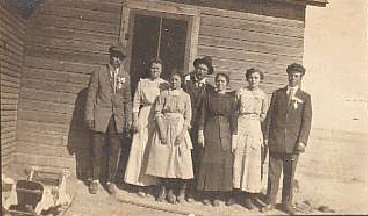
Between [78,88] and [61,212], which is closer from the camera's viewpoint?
[61,212]

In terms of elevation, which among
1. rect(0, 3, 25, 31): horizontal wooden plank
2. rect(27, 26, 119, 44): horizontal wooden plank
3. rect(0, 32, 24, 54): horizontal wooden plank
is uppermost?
rect(0, 3, 25, 31): horizontal wooden plank

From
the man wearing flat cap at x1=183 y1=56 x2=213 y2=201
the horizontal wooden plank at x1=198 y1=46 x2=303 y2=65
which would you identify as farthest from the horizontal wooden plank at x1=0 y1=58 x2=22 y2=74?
the horizontal wooden plank at x1=198 y1=46 x2=303 y2=65

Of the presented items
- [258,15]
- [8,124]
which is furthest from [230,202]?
[8,124]

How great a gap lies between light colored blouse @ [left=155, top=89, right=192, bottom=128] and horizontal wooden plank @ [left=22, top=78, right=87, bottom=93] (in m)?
0.56

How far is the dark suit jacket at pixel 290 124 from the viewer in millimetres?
3092

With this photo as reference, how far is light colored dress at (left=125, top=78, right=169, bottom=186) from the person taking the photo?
10.1ft

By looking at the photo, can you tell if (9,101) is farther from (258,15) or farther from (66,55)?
(258,15)

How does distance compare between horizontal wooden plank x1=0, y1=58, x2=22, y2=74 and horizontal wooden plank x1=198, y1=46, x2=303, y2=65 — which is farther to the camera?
horizontal wooden plank x1=198, y1=46, x2=303, y2=65

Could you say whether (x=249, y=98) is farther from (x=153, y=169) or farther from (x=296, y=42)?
(x=153, y=169)

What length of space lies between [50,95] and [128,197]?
82cm

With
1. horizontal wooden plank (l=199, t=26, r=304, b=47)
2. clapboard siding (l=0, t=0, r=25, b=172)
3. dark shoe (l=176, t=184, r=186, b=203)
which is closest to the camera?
clapboard siding (l=0, t=0, r=25, b=172)

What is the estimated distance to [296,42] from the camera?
10.5 ft

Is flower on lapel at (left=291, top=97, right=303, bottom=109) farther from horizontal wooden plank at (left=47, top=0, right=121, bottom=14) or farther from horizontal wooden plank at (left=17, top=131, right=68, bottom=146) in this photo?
horizontal wooden plank at (left=17, top=131, right=68, bottom=146)

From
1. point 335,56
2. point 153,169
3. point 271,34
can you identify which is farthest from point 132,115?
point 335,56
